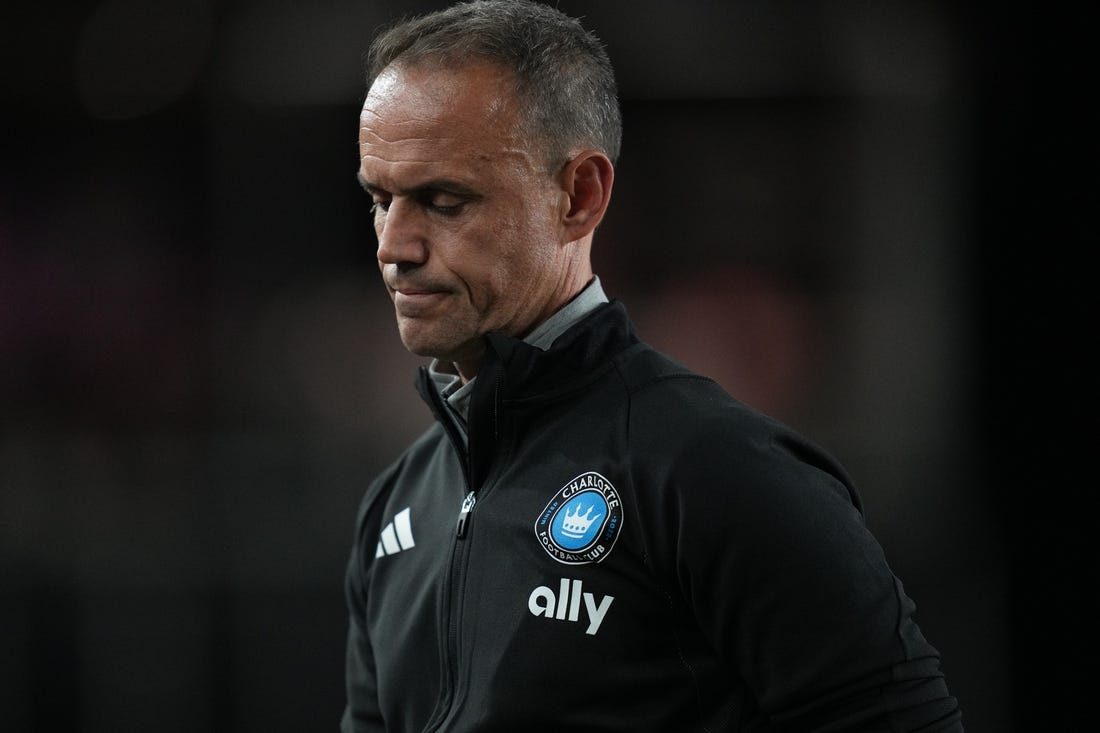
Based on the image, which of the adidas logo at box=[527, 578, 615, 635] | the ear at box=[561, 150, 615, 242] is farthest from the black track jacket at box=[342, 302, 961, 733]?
the ear at box=[561, 150, 615, 242]

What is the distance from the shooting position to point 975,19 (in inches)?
145

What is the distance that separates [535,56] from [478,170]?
0.52 feet

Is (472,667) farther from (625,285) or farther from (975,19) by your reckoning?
(975,19)

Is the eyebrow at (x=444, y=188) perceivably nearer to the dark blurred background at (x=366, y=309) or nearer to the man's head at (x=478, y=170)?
the man's head at (x=478, y=170)

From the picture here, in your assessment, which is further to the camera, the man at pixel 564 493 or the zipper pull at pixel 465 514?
the zipper pull at pixel 465 514

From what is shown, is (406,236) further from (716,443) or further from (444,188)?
(716,443)

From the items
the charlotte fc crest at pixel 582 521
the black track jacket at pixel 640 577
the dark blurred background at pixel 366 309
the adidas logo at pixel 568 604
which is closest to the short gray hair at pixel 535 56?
the black track jacket at pixel 640 577

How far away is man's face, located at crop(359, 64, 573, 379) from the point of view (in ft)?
4.49

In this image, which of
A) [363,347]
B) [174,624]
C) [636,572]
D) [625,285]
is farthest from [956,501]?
[636,572]

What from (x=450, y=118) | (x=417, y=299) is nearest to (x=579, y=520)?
(x=417, y=299)

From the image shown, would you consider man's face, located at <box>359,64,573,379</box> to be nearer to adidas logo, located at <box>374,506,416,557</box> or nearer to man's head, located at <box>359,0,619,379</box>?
man's head, located at <box>359,0,619,379</box>

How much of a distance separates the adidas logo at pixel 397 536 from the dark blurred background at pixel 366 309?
208cm

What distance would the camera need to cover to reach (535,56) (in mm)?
1412

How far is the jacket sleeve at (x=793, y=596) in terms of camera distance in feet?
3.86
